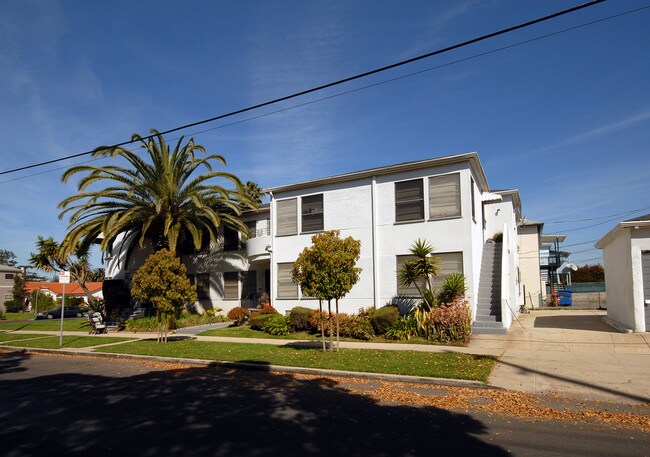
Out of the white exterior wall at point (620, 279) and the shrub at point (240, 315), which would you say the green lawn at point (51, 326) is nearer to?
the shrub at point (240, 315)

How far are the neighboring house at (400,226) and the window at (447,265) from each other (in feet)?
0.12

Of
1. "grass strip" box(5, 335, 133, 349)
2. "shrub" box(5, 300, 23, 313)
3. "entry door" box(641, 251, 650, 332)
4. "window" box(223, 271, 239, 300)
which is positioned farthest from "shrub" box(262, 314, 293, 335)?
"shrub" box(5, 300, 23, 313)

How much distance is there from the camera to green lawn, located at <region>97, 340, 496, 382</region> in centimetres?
1049

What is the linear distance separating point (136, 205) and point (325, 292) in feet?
48.8

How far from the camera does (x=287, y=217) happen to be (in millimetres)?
21969

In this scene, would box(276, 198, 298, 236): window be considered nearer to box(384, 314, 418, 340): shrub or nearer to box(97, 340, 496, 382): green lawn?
box(97, 340, 496, 382): green lawn

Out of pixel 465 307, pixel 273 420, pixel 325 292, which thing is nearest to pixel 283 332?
pixel 325 292

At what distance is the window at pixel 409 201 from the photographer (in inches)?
728

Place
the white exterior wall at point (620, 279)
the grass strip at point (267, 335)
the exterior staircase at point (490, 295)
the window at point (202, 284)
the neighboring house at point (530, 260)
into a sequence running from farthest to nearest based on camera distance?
the neighboring house at point (530, 260)
the window at point (202, 284)
the exterior staircase at point (490, 295)
the grass strip at point (267, 335)
the white exterior wall at point (620, 279)

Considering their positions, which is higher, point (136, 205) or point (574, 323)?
point (136, 205)

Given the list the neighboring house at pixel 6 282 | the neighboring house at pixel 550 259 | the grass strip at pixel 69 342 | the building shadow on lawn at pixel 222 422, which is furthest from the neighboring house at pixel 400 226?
the neighboring house at pixel 6 282

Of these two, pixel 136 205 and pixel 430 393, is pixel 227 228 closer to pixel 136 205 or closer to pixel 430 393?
pixel 136 205

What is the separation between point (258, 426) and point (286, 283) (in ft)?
49.5

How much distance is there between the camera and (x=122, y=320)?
2475 cm
